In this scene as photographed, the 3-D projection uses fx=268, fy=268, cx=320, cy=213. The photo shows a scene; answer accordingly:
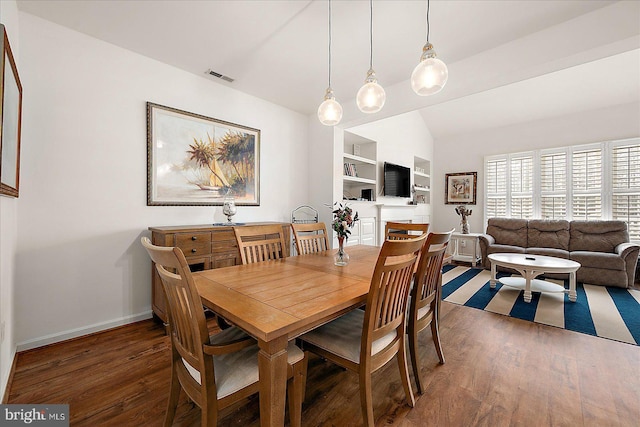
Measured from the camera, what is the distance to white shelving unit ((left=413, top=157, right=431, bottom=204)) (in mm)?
6344

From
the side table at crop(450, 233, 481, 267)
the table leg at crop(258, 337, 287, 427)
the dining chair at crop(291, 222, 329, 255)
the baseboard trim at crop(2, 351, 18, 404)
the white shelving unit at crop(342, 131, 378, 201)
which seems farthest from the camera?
the side table at crop(450, 233, 481, 267)

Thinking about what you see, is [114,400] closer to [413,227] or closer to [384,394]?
[384,394]

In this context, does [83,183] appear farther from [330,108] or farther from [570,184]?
[570,184]

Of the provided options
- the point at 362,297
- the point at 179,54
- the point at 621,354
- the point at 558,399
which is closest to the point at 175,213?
the point at 179,54

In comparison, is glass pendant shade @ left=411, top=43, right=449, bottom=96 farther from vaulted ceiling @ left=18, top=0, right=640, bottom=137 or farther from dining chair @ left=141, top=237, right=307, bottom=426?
dining chair @ left=141, top=237, right=307, bottom=426

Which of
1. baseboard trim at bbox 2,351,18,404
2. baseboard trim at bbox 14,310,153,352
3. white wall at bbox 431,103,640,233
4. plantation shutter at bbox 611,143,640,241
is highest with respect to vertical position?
white wall at bbox 431,103,640,233

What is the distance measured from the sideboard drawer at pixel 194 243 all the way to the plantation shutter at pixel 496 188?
5.83 meters

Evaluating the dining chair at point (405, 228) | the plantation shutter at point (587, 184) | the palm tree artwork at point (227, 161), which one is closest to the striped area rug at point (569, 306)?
the dining chair at point (405, 228)

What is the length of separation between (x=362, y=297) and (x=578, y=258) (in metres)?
4.64

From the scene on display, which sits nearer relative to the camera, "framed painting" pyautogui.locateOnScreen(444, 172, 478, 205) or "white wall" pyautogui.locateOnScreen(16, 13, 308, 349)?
"white wall" pyautogui.locateOnScreen(16, 13, 308, 349)

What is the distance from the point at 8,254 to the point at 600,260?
654cm

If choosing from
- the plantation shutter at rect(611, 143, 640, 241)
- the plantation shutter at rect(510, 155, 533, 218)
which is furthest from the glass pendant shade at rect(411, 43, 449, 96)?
the plantation shutter at rect(611, 143, 640, 241)

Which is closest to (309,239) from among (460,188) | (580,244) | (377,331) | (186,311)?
(377,331)

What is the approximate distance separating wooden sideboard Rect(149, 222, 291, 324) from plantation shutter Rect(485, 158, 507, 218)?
5572mm
